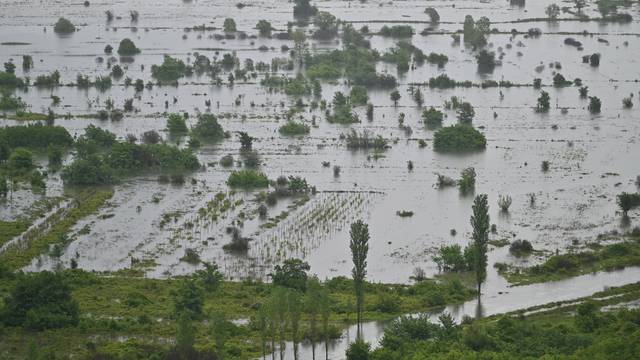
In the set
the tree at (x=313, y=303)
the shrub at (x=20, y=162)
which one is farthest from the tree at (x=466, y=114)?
the tree at (x=313, y=303)

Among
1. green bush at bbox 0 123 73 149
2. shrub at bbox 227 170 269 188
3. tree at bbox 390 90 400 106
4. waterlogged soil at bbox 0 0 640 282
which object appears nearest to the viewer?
waterlogged soil at bbox 0 0 640 282

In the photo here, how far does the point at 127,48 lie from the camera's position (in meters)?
71.5

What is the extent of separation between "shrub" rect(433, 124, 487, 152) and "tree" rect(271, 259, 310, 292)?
56.3 feet

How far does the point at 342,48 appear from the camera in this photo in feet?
238

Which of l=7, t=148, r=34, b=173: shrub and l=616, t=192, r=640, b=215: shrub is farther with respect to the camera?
l=7, t=148, r=34, b=173: shrub

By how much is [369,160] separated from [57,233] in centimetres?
1486

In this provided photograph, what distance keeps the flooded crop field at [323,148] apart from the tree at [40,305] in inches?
48.5

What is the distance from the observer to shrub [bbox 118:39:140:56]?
7150 cm

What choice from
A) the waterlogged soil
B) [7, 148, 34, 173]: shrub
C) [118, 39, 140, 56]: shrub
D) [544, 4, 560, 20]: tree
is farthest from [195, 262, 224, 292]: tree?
[544, 4, 560, 20]: tree

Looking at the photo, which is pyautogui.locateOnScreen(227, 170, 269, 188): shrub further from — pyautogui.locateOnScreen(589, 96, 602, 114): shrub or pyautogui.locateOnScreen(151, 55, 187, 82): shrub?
pyautogui.locateOnScreen(151, 55, 187, 82): shrub

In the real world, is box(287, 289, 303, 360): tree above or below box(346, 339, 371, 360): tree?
above

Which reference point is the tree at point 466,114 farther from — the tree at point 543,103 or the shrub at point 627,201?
the shrub at point 627,201

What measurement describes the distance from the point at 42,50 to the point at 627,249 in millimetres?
45999

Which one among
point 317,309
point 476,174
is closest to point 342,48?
point 476,174
